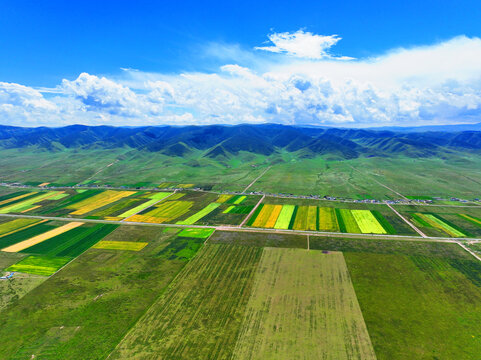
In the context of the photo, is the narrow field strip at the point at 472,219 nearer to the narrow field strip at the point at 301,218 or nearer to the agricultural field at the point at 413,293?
the agricultural field at the point at 413,293

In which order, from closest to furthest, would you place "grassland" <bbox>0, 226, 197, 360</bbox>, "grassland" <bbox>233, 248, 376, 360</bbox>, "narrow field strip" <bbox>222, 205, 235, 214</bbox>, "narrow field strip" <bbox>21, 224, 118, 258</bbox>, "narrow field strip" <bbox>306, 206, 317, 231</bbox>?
"grassland" <bbox>233, 248, 376, 360</bbox>, "grassland" <bbox>0, 226, 197, 360</bbox>, "narrow field strip" <bbox>21, 224, 118, 258</bbox>, "narrow field strip" <bbox>306, 206, 317, 231</bbox>, "narrow field strip" <bbox>222, 205, 235, 214</bbox>

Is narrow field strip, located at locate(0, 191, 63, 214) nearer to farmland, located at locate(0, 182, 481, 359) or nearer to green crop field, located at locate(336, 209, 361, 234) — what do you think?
farmland, located at locate(0, 182, 481, 359)

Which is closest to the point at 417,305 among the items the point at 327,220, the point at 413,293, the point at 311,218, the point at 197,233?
the point at 413,293

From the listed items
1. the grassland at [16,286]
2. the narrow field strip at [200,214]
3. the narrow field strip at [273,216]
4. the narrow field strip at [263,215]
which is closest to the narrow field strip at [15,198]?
the grassland at [16,286]

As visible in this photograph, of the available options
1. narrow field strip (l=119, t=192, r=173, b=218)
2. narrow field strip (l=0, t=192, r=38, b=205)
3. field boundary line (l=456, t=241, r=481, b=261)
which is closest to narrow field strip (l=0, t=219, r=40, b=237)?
narrow field strip (l=119, t=192, r=173, b=218)

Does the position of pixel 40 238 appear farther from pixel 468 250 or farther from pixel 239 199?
pixel 468 250

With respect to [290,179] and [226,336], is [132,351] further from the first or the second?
[290,179]

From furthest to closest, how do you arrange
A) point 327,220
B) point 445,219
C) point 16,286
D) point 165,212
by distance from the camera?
1. point 165,212
2. point 445,219
3. point 327,220
4. point 16,286
